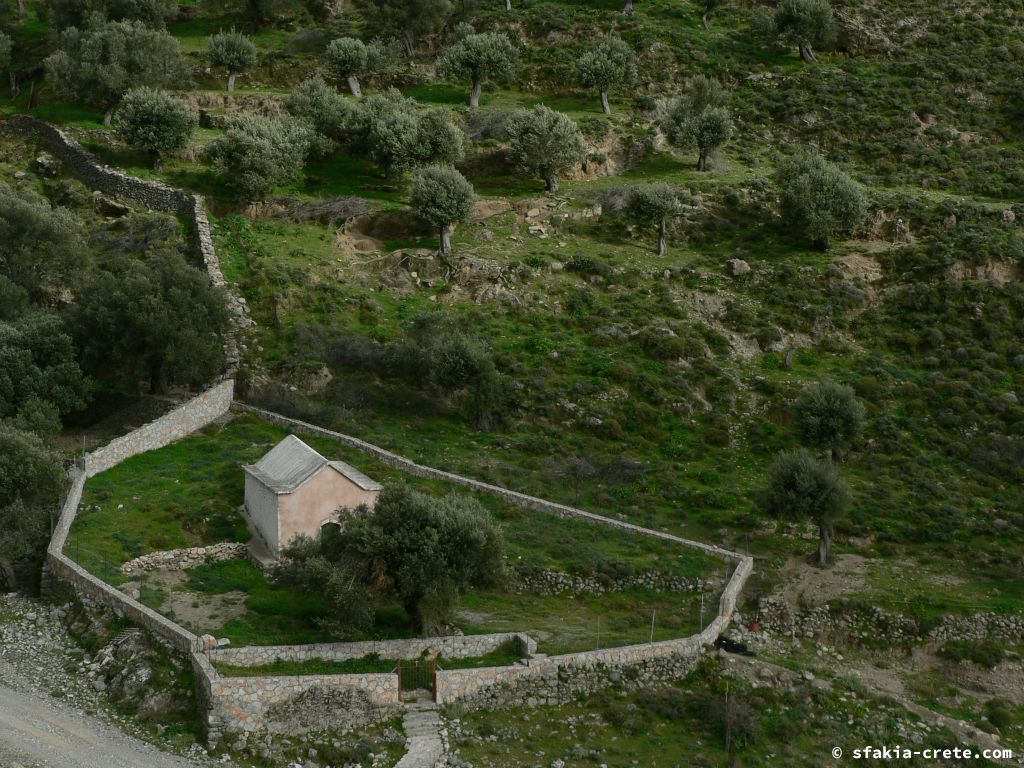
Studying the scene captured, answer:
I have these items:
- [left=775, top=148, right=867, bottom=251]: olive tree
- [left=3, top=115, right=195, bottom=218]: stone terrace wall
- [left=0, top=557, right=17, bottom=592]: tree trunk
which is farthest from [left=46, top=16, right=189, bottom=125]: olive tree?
[left=0, top=557, right=17, bottom=592]: tree trunk

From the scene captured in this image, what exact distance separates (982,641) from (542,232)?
113 feet

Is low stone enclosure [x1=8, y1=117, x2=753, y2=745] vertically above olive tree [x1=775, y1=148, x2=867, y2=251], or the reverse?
olive tree [x1=775, y1=148, x2=867, y2=251]

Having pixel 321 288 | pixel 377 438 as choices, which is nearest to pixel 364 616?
pixel 377 438

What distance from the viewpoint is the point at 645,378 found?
172ft

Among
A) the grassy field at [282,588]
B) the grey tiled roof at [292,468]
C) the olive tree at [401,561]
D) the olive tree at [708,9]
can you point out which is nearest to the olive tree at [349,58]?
the olive tree at [708,9]

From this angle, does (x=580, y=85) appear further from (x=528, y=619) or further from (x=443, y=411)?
(x=528, y=619)

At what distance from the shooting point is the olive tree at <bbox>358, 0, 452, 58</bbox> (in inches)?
3410

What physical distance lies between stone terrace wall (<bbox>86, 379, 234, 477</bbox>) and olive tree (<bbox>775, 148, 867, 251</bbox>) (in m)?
33.7

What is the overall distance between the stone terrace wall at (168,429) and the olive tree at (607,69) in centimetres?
3937

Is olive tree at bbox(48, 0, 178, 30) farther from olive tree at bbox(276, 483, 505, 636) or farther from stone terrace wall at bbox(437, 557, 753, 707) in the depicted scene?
stone terrace wall at bbox(437, 557, 753, 707)

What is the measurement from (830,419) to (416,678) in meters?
22.7

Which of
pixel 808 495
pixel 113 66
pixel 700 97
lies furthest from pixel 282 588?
pixel 700 97

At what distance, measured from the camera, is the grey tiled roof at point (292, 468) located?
124ft

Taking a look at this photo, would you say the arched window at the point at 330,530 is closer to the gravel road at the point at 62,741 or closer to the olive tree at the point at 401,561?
the olive tree at the point at 401,561
